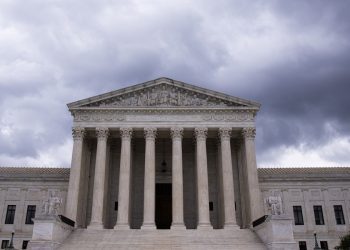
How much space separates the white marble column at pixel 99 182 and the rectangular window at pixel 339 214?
25928 mm

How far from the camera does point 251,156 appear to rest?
1563 inches

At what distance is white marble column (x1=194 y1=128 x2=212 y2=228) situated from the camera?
37219 mm

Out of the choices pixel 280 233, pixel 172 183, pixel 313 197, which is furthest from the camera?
pixel 313 197

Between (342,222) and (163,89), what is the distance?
24.8m

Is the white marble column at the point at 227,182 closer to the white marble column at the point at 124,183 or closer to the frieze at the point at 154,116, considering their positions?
the frieze at the point at 154,116

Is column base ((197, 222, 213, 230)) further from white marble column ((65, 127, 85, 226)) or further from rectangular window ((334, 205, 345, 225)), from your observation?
rectangular window ((334, 205, 345, 225))

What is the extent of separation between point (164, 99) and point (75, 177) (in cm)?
1194

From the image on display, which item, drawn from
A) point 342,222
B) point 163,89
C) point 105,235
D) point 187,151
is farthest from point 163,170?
point 342,222

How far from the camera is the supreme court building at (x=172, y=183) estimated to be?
34094mm

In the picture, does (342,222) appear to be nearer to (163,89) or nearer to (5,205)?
(163,89)

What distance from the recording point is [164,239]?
1282 inches

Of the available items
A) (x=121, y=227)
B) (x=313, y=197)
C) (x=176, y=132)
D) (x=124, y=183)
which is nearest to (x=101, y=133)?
(x=124, y=183)

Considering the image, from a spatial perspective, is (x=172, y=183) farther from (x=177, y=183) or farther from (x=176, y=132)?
(x=176, y=132)

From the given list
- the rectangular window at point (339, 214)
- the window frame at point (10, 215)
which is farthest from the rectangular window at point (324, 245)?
the window frame at point (10, 215)
